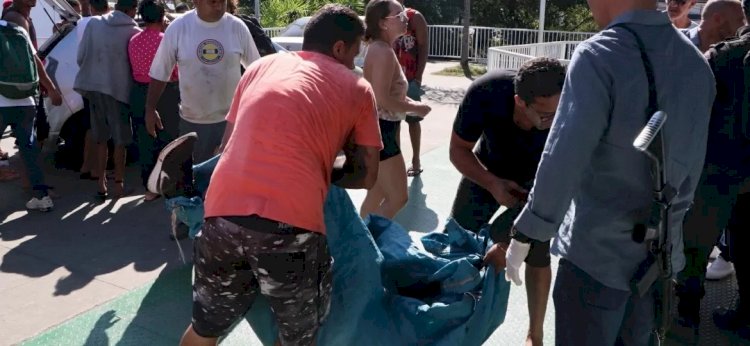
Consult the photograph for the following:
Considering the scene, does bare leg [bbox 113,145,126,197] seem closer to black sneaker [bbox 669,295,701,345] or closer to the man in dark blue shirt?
the man in dark blue shirt

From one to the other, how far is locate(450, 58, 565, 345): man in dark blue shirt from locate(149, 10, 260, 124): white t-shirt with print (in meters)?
1.96

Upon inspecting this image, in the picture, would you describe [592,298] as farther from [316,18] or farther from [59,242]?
[59,242]

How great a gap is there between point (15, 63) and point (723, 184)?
15.9ft

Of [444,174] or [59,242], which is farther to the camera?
[444,174]

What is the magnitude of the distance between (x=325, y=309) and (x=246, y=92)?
0.84 metres

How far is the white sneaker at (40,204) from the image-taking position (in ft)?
17.8

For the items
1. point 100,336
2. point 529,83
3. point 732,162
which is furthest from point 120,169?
point 732,162

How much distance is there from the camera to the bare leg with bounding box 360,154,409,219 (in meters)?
4.21

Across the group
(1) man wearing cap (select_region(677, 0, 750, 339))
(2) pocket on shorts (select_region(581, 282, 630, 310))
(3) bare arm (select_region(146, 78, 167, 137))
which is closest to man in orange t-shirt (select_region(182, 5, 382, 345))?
(2) pocket on shorts (select_region(581, 282, 630, 310))

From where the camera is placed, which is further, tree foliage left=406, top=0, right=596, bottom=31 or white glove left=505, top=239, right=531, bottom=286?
tree foliage left=406, top=0, right=596, bottom=31

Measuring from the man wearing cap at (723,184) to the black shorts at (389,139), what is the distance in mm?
1702

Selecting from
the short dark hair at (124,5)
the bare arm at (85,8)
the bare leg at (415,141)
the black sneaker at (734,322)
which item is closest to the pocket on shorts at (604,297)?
the black sneaker at (734,322)

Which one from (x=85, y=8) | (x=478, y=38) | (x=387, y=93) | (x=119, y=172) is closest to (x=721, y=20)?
(x=387, y=93)

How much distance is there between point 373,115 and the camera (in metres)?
2.50
